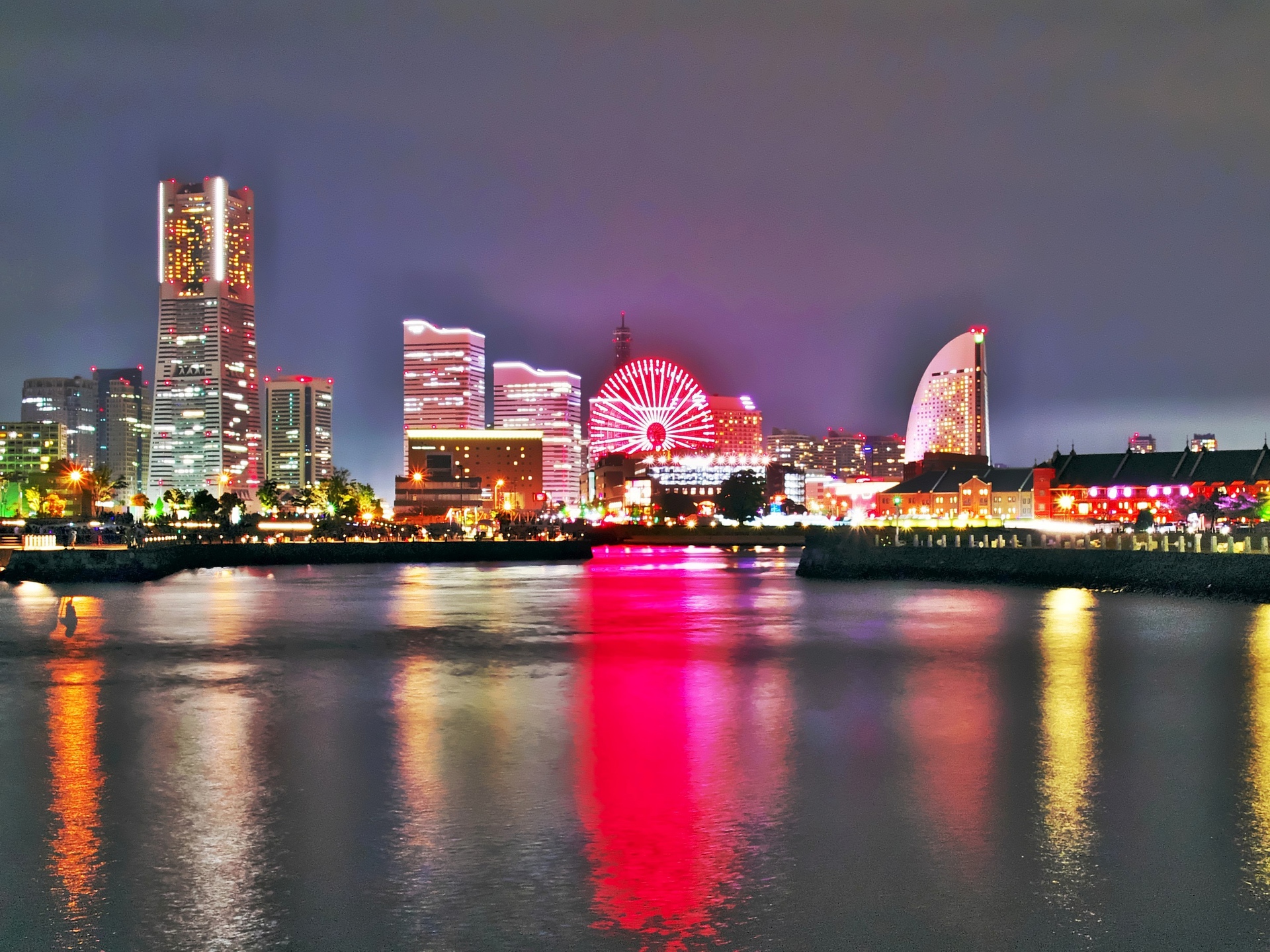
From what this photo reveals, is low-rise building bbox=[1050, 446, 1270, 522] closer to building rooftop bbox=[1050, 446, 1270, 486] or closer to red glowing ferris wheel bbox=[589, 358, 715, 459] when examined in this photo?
building rooftop bbox=[1050, 446, 1270, 486]

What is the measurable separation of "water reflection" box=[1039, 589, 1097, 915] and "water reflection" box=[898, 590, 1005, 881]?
2.47 ft

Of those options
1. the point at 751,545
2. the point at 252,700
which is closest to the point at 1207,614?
the point at 252,700

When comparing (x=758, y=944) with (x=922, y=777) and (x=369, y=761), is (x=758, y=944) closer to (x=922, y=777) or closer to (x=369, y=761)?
(x=922, y=777)

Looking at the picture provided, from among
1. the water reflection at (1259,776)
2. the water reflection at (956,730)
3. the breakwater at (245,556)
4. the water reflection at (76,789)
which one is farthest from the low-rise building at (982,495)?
the water reflection at (76,789)

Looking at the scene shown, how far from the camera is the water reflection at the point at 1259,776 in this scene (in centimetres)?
1270

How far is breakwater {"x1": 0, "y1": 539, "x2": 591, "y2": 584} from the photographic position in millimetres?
80938

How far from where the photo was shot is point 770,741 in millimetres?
21281

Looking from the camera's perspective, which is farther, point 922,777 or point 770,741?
point 770,741

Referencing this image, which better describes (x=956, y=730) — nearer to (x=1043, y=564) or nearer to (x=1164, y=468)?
(x=1043, y=564)

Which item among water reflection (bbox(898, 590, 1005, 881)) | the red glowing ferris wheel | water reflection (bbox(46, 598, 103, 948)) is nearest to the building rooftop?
the red glowing ferris wheel

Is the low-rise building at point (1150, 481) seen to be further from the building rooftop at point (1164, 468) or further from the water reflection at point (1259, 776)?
the water reflection at point (1259, 776)

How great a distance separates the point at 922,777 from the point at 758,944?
25.9 ft

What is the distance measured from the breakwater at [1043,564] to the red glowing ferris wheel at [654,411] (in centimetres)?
9397

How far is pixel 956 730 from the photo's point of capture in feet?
72.9
